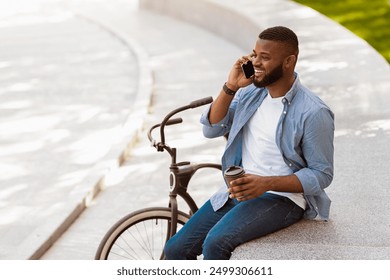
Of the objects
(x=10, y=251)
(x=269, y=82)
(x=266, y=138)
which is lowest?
(x=10, y=251)

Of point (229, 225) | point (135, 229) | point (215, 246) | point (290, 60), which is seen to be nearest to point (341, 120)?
point (135, 229)

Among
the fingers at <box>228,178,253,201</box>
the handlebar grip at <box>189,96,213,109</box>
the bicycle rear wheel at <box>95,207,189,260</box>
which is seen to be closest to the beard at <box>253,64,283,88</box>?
the handlebar grip at <box>189,96,213,109</box>

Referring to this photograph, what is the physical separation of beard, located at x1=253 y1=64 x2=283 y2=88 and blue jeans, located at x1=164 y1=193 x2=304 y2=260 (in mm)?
647

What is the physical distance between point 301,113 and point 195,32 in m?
11.0

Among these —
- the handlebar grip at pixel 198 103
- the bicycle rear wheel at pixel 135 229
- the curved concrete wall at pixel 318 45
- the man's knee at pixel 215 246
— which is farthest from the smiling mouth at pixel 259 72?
the curved concrete wall at pixel 318 45

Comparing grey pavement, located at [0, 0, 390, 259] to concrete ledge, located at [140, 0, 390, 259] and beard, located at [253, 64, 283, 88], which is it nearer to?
concrete ledge, located at [140, 0, 390, 259]

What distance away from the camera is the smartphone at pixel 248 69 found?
5191 millimetres

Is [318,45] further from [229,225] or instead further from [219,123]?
[229,225]

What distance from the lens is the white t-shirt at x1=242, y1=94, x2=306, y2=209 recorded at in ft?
17.3

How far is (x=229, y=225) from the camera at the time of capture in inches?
203

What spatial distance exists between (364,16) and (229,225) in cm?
960

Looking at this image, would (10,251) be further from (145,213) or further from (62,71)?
(62,71)
